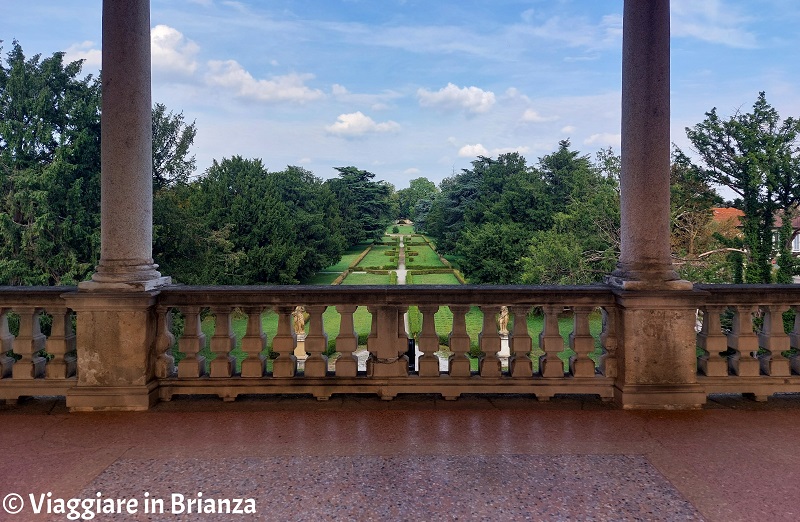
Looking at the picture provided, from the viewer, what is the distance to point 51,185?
83.9 feet

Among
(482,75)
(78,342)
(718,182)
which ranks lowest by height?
(78,342)

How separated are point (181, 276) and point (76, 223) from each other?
6.31 metres

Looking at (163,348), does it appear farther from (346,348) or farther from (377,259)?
(377,259)

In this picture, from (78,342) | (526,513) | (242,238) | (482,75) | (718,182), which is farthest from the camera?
(482,75)

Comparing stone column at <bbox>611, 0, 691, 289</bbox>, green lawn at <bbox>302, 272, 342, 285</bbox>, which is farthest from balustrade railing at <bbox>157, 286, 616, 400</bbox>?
green lawn at <bbox>302, 272, 342, 285</bbox>

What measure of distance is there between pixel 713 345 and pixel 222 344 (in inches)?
185

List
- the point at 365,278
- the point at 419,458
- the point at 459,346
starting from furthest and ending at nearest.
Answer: the point at 365,278, the point at 459,346, the point at 419,458

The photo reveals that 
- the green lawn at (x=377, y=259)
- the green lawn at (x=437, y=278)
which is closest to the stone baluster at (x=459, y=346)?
the green lawn at (x=437, y=278)

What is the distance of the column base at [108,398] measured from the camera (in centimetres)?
473

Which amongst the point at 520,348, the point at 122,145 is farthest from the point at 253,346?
the point at 520,348

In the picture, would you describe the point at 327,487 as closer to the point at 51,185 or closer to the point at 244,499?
the point at 244,499

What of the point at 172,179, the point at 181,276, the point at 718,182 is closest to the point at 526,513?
the point at 718,182

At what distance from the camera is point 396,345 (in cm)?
497

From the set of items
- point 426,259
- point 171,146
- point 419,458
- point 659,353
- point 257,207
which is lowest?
point 419,458
